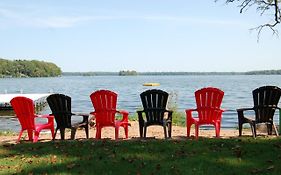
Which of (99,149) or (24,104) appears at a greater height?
(24,104)

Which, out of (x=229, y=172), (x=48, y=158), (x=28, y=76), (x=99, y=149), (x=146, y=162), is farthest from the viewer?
(x=28, y=76)

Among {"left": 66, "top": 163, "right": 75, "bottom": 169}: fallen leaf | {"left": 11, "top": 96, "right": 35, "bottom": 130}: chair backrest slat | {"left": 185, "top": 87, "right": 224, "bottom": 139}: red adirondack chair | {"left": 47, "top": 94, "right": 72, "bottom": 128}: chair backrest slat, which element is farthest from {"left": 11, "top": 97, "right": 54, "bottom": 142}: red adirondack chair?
{"left": 185, "top": 87, "right": 224, "bottom": 139}: red adirondack chair

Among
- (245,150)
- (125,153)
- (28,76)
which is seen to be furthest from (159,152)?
(28,76)

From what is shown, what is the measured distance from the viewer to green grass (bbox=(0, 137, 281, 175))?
5.59m

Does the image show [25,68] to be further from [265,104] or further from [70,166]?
[70,166]

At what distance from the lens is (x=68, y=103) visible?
329 inches

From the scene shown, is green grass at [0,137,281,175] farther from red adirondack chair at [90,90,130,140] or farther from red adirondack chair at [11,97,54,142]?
red adirondack chair at [90,90,130,140]

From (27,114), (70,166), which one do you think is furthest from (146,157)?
(27,114)

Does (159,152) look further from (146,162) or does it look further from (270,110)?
(270,110)

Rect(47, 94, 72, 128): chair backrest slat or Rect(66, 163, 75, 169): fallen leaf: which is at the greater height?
Rect(47, 94, 72, 128): chair backrest slat

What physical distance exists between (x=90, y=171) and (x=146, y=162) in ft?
2.77

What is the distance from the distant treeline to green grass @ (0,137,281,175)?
17008 cm

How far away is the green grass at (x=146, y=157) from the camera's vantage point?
18.3 feet

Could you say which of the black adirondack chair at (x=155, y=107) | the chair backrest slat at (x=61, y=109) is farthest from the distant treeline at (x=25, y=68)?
the black adirondack chair at (x=155, y=107)
